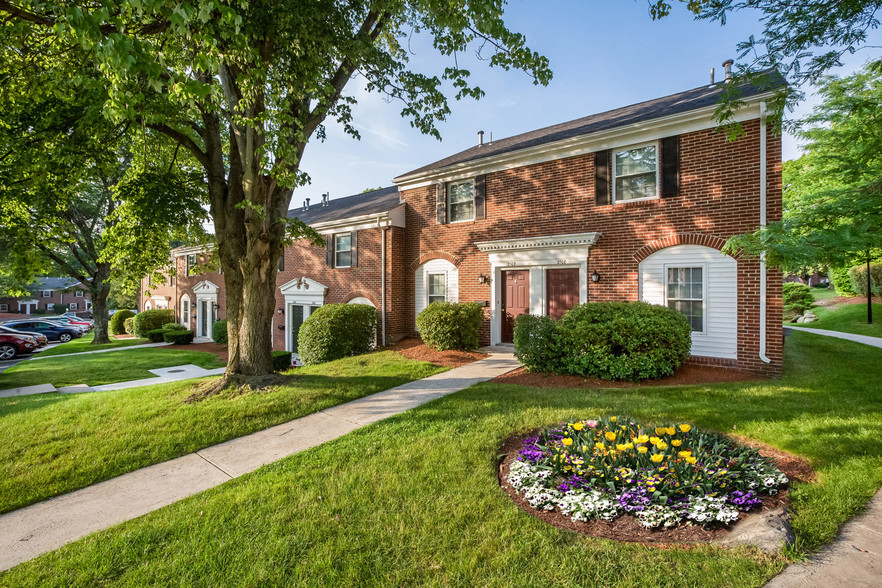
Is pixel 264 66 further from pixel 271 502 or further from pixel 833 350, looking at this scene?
pixel 833 350

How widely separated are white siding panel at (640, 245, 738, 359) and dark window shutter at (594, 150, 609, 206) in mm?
1948

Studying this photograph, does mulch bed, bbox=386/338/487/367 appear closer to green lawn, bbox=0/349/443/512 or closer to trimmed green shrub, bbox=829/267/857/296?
green lawn, bbox=0/349/443/512

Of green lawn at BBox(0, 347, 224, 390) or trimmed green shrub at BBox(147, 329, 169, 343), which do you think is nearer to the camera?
green lawn at BBox(0, 347, 224, 390)

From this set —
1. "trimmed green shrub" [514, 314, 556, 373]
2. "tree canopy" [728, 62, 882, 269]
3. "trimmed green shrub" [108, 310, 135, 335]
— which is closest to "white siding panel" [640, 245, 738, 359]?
"tree canopy" [728, 62, 882, 269]

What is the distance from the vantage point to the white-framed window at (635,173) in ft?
29.8

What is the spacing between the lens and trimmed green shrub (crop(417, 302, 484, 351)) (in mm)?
10695

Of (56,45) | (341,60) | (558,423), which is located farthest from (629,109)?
(56,45)

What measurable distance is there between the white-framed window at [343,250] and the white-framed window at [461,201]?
439 centimetres

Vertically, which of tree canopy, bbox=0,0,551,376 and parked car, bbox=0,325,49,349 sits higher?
tree canopy, bbox=0,0,551,376

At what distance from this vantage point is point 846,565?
245 cm

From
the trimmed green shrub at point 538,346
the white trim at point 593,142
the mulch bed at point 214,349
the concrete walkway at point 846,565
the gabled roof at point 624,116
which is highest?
the gabled roof at point 624,116

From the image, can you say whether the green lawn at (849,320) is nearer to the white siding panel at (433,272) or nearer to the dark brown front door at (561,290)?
the dark brown front door at (561,290)

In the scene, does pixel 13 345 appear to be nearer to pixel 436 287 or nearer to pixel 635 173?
pixel 436 287

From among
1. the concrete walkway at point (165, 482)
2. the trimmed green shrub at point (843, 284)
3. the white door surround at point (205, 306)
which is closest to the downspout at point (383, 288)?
the concrete walkway at point (165, 482)
